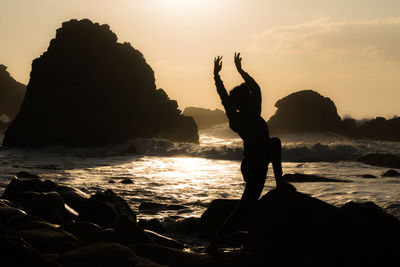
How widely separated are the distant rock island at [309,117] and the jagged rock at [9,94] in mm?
94254

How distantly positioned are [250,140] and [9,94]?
489ft

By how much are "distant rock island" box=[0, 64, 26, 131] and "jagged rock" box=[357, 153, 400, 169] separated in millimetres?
128836

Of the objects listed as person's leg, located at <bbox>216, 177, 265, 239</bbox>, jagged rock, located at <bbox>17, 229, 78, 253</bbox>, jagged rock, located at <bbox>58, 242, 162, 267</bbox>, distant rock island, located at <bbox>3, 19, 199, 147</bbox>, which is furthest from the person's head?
distant rock island, located at <bbox>3, 19, 199, 147</bbox>

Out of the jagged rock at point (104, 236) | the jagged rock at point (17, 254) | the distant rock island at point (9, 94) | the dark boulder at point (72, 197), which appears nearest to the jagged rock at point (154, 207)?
the dark boulder at point (72, 197)

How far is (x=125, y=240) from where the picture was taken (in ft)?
18.5

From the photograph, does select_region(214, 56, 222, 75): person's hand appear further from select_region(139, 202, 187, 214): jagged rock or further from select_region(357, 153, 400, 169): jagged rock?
select_region(357, 153, 400, 169): jagged rock

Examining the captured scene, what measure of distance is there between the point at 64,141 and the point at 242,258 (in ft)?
130

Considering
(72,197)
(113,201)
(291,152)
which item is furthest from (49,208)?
(291,152)

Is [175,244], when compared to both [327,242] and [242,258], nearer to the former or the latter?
[242,258]

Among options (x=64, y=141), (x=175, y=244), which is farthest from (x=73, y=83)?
(x=175, y=244)

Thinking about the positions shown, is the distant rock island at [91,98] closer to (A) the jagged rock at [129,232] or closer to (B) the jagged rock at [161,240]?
(B) the jagged rock at [161,240]

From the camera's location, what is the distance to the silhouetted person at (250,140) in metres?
5.16

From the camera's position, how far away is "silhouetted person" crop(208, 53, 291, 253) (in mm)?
5164

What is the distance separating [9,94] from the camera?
5566 inches
